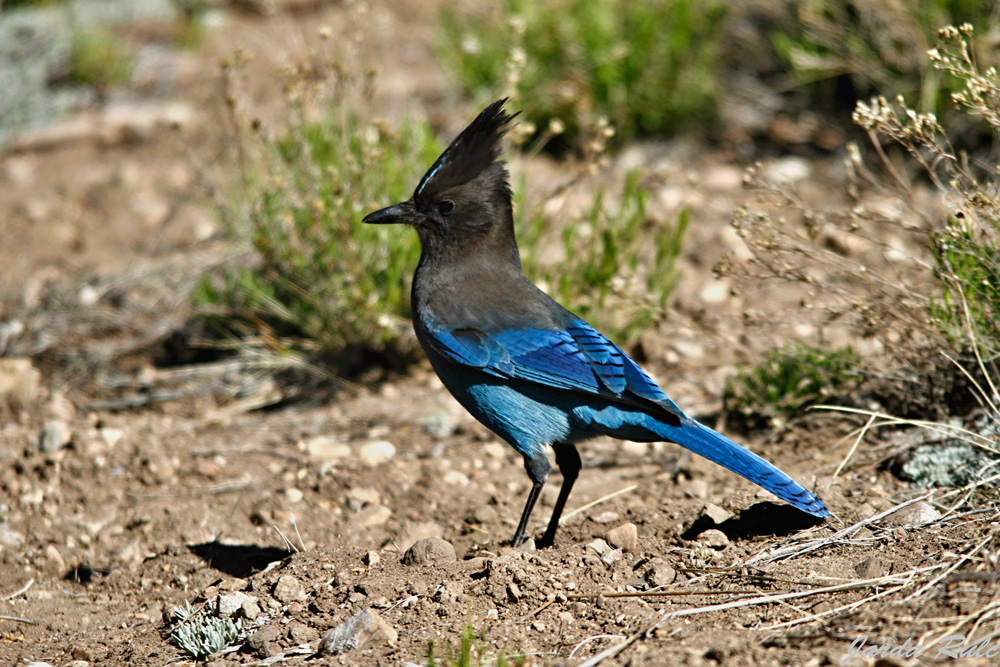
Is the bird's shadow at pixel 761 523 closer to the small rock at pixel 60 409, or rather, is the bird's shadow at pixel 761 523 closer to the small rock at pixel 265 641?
the small rock at pixel 265 641

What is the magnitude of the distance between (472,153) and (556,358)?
899 mm

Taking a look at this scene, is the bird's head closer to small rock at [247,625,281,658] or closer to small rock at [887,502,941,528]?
small rock at [247,625,281,658]

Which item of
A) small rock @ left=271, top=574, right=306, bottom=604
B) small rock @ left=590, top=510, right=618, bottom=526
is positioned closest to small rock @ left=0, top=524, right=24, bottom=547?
small rock @ left=271, top=574, right=306, bottom=604

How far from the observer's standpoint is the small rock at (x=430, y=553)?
3.43 meters

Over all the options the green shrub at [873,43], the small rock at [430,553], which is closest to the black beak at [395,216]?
the small rock at [430,553]

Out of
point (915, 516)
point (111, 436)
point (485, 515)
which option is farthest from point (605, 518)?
point (111, 436)

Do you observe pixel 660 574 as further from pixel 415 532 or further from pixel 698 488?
pixel 415 532

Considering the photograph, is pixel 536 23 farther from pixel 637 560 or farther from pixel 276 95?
pixel 637 560

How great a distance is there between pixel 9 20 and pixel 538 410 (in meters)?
7.44

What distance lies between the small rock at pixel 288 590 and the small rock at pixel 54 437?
5.86 ft

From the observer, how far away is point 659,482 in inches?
170

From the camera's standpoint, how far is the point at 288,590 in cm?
332

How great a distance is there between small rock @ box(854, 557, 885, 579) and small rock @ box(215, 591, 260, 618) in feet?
6.22

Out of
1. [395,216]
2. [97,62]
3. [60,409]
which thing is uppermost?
[97,62]
